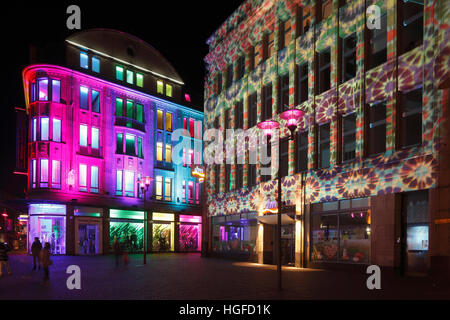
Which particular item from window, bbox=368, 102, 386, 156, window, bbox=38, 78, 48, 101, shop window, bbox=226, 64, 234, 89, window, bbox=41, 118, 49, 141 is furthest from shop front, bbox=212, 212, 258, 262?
window, bbox=38, 78, 48, 101

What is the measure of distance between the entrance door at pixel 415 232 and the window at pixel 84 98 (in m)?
30.8

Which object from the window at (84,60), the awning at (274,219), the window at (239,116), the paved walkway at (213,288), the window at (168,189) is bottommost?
the paved walkway at (213,288)

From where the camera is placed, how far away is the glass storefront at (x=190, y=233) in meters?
46.7

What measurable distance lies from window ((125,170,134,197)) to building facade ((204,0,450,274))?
529 inches

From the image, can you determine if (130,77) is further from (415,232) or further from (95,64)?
(415,232)

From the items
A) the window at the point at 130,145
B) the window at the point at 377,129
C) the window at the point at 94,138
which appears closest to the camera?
the window at the point at 377,129

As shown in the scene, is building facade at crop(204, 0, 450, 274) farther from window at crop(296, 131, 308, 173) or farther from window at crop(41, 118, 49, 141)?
window at crop(41, 118, 49, 141)

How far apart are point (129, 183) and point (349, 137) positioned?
26387 mm

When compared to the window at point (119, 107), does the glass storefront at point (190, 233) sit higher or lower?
lower

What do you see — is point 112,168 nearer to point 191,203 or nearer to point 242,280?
point 191,203

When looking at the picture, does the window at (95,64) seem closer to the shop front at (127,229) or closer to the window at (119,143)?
the window at (119,143)

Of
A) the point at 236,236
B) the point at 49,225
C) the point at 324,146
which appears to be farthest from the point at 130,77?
the point at 324,146

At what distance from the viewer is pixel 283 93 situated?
2714 cm

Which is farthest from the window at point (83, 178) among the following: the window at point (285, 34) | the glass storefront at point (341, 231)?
the glass storefront at point (341, 231)
